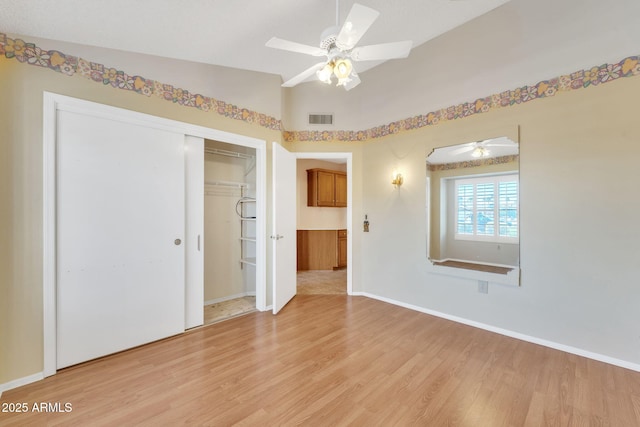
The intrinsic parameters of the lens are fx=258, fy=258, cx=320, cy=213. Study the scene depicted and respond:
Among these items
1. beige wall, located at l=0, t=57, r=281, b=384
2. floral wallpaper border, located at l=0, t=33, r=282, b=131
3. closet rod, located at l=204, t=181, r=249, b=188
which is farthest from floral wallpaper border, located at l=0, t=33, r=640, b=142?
closet rod, located at l=204, t=181, r=249, b=188

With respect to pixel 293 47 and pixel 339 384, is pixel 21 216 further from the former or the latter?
pixel 339 384

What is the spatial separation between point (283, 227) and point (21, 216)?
2.26 meters

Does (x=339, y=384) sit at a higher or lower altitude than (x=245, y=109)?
lower

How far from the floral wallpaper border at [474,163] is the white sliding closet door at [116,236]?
2935 millimetres

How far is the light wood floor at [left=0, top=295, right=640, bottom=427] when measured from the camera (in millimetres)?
1600

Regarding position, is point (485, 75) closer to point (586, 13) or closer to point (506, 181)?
point (586, 13)

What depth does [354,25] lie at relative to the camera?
1.61 meters

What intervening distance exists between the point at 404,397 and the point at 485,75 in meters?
3.19

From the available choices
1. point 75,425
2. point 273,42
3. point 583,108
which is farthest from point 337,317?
point 583,108

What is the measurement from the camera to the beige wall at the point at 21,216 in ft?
6.01

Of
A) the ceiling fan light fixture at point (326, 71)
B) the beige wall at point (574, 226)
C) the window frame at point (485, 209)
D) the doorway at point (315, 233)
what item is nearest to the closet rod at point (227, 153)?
the doorway at point (315, 233)

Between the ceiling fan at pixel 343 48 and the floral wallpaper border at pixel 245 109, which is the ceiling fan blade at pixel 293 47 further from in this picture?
the floral wallpaper border at pixel 245 109

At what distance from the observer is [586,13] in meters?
2.23

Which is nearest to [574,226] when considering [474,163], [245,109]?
[474,163]
